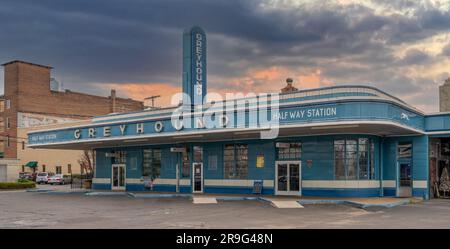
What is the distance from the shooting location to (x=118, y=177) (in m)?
38.9

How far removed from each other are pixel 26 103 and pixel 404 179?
208ft

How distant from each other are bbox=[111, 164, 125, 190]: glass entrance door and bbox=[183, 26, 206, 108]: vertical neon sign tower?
938 centimetres

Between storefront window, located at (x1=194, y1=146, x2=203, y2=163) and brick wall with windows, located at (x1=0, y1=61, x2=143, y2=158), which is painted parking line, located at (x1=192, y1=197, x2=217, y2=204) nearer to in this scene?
storefront window, located at (x1=194, y1=146, x2=203, y2=163)

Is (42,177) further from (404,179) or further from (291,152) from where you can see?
(404,179)

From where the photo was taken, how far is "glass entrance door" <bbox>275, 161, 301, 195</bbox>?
28672 mm

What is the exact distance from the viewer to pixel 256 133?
28.1 meters

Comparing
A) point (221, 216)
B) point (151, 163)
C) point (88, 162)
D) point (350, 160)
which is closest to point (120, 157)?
point (151, 163)

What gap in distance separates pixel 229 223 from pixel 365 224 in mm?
4425

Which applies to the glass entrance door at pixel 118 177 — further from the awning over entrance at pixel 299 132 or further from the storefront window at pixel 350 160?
the storefront window at pixel 350 160

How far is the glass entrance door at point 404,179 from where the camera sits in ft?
94.4

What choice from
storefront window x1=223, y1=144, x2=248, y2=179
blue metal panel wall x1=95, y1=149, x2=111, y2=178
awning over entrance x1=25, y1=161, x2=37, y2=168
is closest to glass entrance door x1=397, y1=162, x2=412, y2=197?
storefront window x1=223, y1=144, x2=248, y2=179

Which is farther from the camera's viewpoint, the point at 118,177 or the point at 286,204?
the point at 118,177
